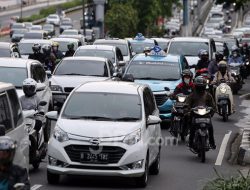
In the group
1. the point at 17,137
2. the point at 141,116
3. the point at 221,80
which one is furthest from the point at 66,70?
the point at 17,137

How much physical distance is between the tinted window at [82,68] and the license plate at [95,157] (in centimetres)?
1270

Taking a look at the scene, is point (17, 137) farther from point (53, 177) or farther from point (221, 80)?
point (221, 80)

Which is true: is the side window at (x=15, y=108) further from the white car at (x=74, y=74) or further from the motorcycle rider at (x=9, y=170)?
the white car at (x=74, y=74)

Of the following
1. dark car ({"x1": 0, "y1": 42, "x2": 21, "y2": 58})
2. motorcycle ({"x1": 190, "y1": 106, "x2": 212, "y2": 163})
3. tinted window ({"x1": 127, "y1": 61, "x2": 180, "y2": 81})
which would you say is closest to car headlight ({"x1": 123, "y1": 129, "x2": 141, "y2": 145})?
motorcycle ({"x1": 190, "y1": 106, "x2": 212, "y2": 163})

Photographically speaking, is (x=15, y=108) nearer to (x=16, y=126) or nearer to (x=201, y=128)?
(x=16, y=126)

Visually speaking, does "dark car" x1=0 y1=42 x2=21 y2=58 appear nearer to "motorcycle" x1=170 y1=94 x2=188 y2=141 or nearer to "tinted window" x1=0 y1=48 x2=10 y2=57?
"tinted window" x1=0 y1=48 x2=10 y2=57

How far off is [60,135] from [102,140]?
0.68 metres

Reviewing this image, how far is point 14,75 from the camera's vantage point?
73.2ft

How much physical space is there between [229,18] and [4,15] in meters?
29.5

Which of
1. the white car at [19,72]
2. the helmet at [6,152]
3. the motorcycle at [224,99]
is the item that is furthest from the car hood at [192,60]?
the helmet at [6,152]

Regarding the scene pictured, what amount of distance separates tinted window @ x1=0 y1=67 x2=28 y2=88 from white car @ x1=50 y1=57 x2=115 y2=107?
4071 millimetres

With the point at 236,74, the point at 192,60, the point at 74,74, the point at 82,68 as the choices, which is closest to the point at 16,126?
the point at 74,74

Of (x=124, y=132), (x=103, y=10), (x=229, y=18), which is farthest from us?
(x=229, y=18)

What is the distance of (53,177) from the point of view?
15305 millimetres
